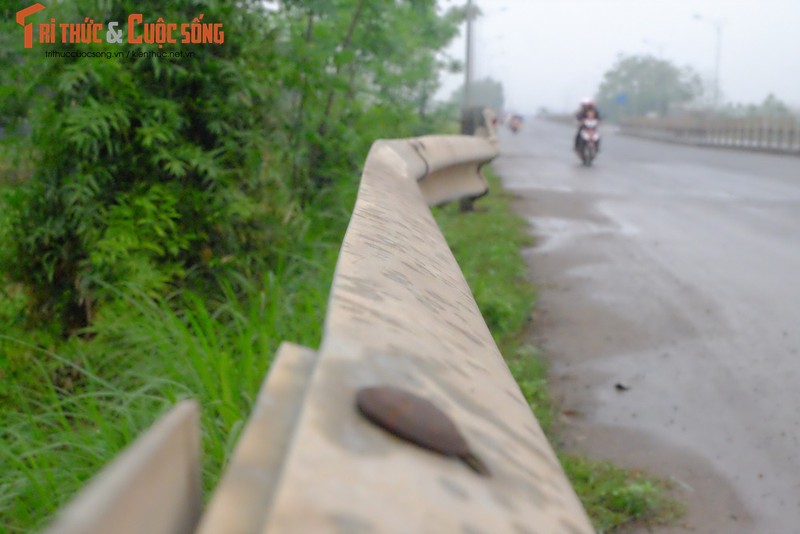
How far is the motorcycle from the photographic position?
23453mm

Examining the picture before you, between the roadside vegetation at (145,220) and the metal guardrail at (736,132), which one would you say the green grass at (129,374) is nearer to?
the roadside vegetation at (145,220)

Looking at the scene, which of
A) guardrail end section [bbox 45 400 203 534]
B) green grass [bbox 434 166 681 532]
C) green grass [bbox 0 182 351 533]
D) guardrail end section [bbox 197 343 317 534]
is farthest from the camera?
green grass [bbox 434 166 681 532]

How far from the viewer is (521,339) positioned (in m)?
5.66

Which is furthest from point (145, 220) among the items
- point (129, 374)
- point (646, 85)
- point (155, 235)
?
point (646, 85)

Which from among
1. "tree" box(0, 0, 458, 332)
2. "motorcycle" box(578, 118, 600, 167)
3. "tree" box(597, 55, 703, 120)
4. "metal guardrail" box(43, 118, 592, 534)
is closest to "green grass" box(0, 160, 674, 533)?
"tree" box(0, 0, 458, 332)

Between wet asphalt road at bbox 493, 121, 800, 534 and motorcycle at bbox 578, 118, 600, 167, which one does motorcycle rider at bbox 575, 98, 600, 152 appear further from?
wet asphalt road at bbox 493, 121, 800, 534

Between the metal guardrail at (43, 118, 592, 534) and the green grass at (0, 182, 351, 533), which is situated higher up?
the metal guardrail at (43, 118, 592, 534)

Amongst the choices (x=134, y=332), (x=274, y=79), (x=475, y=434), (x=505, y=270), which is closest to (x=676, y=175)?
(x=505, y=270)

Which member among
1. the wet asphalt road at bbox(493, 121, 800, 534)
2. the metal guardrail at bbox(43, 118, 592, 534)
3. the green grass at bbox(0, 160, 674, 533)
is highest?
the metal guardrail at bbox(43, 118, 592, 534)

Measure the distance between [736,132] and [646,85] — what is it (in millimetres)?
108768

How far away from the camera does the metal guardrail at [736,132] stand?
33.1 meters

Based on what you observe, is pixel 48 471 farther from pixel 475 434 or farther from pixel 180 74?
pixel 180 74

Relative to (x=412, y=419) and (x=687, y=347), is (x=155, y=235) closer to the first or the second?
(x=687, y=347)

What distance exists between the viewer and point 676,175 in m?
20.1
